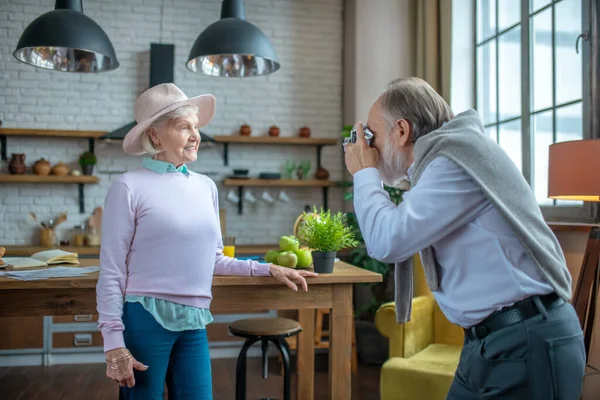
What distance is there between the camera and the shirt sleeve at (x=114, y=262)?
1700mm

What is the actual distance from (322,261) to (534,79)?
8.09 feet

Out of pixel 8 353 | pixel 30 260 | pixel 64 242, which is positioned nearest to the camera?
pixel 30 260

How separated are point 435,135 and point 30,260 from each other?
1.98 m

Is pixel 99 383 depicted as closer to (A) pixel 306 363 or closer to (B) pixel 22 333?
(B) pixel 22 333

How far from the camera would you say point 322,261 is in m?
2.45

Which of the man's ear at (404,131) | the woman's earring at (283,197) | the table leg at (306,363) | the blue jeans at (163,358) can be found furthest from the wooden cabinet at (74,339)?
the man's ear at (404,131)

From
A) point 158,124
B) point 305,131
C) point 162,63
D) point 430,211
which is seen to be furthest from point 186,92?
point 430,211

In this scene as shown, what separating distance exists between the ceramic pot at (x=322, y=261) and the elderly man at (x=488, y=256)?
1.09 meters

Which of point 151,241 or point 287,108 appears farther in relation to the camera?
point 287,108

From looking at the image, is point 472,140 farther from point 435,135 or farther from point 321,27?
point 321,27

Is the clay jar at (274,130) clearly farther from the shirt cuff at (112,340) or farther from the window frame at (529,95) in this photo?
the shirt cuff at (112,340)

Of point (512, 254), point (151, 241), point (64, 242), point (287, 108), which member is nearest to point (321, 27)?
point (287, 108)

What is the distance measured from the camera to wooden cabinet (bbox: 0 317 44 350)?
15.1 ft

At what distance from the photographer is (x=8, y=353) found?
464cm
